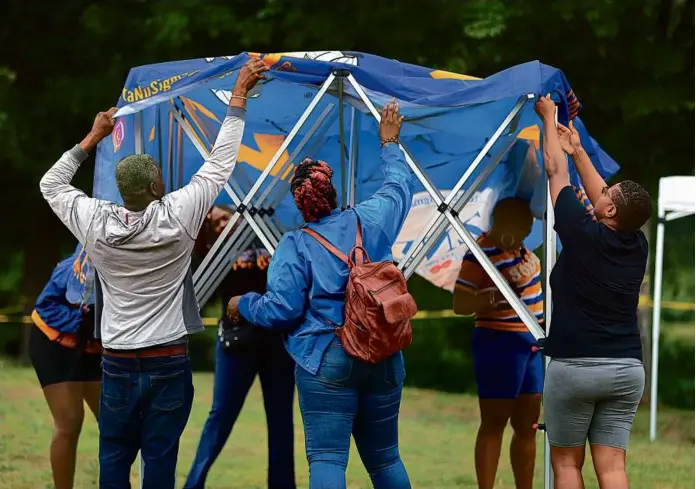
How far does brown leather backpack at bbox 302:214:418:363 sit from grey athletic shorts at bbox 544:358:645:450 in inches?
27.6

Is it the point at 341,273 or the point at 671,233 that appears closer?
the point at 341,273

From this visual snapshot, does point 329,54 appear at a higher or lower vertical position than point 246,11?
lower

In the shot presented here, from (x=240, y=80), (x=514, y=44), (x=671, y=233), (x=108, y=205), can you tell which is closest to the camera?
(x=108, y=205)

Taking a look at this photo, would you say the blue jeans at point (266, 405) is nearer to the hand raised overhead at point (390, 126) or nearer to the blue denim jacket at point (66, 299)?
the blue denim jacket at point (66, 299)

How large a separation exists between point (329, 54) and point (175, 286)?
5.16 ft

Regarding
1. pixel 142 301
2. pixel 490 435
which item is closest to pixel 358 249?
pixel 142 301

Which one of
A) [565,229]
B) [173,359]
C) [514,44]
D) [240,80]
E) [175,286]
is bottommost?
[173,359]

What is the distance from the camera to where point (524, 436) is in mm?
6438

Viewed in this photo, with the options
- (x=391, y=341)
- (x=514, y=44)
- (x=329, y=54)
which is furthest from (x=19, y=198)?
(x=391, y=341)

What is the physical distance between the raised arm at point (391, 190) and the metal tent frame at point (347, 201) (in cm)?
10

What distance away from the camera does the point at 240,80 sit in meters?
5.05

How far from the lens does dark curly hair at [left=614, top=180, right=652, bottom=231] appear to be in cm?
466

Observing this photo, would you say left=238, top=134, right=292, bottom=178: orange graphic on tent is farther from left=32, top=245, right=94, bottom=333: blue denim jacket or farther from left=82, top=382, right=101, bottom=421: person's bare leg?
left=82, top=382, right=101, bottom=421: person's bare leg

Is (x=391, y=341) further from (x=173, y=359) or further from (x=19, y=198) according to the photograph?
(x=19, y=198)
